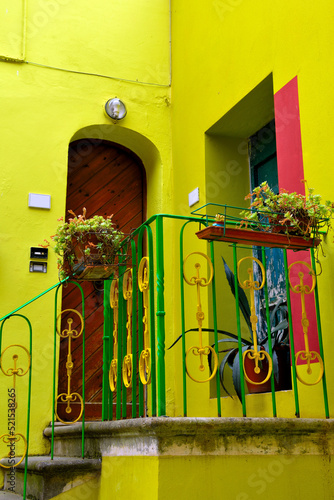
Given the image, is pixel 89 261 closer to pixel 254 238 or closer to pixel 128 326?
pixel 128 326

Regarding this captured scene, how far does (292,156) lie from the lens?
3.59m

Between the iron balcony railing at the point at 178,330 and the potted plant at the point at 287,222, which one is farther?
the potted plant at the point at 287,222

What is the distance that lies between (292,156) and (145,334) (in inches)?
57.8

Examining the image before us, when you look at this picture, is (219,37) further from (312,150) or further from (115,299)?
(115,299)

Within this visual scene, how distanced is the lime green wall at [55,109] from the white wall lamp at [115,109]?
0.22 feet

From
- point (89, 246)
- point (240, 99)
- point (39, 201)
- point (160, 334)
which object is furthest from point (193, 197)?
point (160, 334)

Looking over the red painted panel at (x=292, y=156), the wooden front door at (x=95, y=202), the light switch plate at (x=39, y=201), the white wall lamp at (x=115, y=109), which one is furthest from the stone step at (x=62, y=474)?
the white wall lamp at (x=115, y=109)

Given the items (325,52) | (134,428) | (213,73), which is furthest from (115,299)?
(213,73)

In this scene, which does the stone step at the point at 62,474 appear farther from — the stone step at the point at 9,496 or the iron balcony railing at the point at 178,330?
the stone step at the point at 9,496

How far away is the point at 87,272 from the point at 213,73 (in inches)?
84.5

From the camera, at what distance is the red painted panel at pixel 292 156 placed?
10.8ft

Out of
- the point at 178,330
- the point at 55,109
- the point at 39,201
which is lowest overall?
the point at 178,330

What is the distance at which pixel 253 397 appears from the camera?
3.67m

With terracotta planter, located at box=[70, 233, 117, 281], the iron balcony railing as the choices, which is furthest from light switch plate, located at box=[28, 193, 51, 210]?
terracotta planter, located at box=[70, 233, 117, 281]
